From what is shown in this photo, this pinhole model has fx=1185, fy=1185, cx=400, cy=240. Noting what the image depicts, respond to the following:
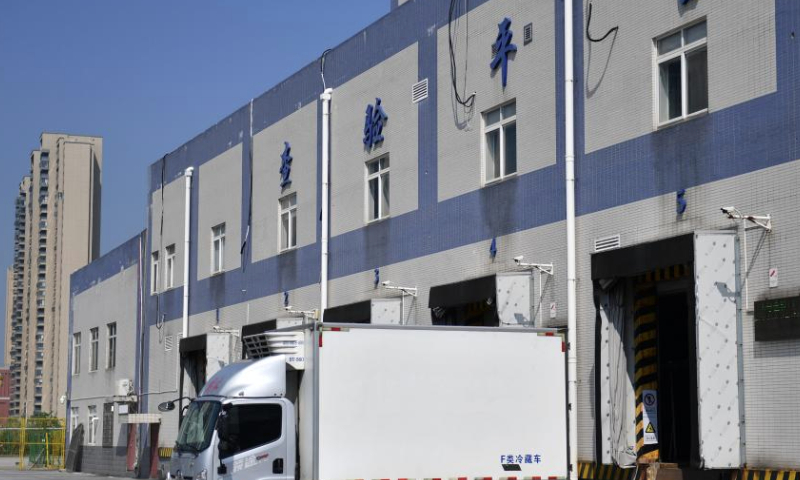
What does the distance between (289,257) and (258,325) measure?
2.17 metres

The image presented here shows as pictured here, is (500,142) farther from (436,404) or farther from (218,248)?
(218,248)

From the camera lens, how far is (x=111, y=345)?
47.3 metres

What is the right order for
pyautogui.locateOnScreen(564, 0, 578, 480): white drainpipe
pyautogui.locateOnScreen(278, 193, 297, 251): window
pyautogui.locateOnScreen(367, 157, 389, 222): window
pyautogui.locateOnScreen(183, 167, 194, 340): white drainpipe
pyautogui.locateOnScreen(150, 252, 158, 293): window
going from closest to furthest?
pyautogui.locateOnScreen(564, 0, 578, 480): white drainpipe, pyautogui.locateOnScreen(367, 157, 389, 222): window, pyautogui.locateOnScreen(278, 193, 297, 251): window, pyautogui.locateOnScreen(183, 167, 194, 340): white drainpipe, pyautogui.locateOnScreen(150, 252, 158, 293): window

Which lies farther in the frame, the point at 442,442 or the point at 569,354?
the point at 569,354

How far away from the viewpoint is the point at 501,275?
2147cm

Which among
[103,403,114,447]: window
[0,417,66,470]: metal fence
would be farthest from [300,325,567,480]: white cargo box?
[0,417,66,470]: metal fence

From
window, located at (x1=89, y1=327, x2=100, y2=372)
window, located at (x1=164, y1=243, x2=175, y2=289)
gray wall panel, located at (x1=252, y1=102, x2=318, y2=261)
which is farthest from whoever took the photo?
window, located at (x1=89, y1=327, x2=100, y2=372)

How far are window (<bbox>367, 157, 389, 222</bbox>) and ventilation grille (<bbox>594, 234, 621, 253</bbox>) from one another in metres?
7.79

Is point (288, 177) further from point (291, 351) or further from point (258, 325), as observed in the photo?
point (291, 351)

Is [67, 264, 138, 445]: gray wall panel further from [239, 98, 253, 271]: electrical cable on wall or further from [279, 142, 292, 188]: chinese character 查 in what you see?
[279, 142, 292, 188]: chinese character 查

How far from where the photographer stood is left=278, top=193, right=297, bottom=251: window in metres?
30.8

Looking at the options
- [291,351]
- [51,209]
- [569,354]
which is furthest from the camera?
[51,209]

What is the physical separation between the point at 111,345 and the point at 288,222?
62.0 feet

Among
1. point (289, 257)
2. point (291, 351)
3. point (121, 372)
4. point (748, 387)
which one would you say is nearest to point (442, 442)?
point (291, 351)
